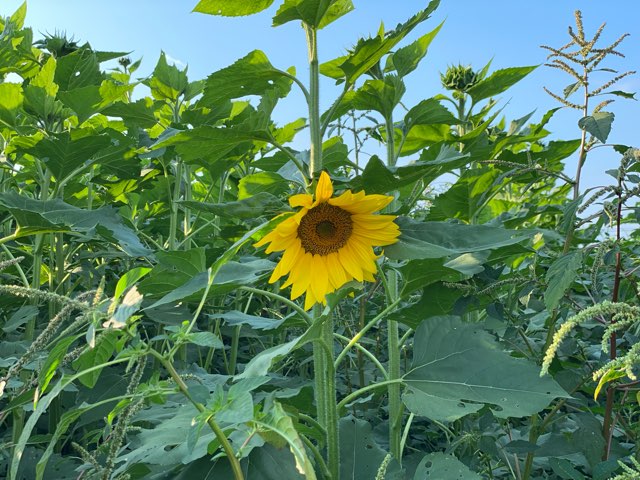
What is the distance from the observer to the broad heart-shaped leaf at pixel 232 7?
1.43 meters

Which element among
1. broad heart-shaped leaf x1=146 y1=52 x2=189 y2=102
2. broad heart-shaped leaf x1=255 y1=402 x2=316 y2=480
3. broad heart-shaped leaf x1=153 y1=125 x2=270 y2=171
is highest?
broad heart-shaped leaf x1=146 y1=52 x2=189 y2=102

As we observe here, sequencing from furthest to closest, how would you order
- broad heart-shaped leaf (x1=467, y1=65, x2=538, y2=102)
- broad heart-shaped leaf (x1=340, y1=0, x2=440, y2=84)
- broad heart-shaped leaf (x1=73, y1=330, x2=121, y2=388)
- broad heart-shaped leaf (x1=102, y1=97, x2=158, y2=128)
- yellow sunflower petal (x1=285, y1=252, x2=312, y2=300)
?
broad heart-shaped leaf (x1=102, y1=97, x2=158, y2=128), broad heart-shaped leaf (x1=467, y1=65, x2=538, y2=102), yellow sunflower petal (x1=285, y1=252, x2=312, y2=300), broad heart-shaped leaf (x1=340, y1=0, x2=440, y2=84), broad heart-shaped leaf (x1=73, y1=330, x2=121, y2=388)

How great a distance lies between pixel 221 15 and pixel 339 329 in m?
1.45

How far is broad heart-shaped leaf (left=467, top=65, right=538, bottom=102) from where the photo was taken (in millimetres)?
1888

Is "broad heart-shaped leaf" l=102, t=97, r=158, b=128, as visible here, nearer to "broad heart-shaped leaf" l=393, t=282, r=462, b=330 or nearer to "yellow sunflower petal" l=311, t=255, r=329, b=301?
"yellow sunflower petal" l=311, t=255, r=329, b=301

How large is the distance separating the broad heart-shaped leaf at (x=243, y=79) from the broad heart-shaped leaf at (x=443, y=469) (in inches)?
32.5

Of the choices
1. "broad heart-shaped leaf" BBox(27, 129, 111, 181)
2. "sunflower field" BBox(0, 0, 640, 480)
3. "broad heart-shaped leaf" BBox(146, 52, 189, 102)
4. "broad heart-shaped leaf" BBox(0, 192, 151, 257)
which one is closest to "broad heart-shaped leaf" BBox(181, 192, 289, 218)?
"sunflower field" BBox(0, 0, 640, 480)

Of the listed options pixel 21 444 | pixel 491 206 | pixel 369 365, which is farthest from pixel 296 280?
pixel 491 206

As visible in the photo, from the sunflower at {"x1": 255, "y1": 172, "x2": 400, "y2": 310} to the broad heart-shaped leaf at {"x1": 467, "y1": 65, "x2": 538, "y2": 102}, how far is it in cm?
78

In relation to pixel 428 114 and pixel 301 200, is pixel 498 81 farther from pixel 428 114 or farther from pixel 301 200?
pixel 301 200

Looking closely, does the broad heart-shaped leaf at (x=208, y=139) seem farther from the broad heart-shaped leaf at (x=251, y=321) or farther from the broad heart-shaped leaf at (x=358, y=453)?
the broad heart-shaped leaf at (x=358, y=453)

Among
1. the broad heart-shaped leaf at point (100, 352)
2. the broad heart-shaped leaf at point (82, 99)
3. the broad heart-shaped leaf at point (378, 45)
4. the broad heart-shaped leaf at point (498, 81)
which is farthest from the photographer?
the broad heart-shaped leaf at point (82, 99)

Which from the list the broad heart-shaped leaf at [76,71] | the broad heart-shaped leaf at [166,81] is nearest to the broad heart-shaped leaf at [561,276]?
the broad heart-shaped leaf at [166,81]

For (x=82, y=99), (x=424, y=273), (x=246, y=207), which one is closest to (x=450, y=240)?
(x=424, y=273)
